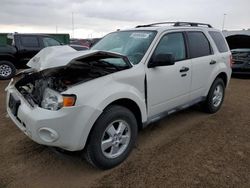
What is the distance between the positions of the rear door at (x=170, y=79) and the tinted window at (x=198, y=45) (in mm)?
220

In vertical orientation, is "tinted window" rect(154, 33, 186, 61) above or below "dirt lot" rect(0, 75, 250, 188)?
above

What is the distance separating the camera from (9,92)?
355 centimetres

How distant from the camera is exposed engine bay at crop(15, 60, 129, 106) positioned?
2934 mm

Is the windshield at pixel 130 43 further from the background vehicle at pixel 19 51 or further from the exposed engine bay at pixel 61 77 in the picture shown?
the background vehicle at pixel 19 51

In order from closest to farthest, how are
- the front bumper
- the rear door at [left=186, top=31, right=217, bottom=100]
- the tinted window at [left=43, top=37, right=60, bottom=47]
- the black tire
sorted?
the front bumper → the rear door at [left=186, top=31, right=217, bottom=100] → the black tire → the tinted window at [left=43, top=37, right=60, bottom=47]

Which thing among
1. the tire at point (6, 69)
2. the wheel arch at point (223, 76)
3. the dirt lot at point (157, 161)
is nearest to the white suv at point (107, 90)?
the dirt lot at point (157, 161)

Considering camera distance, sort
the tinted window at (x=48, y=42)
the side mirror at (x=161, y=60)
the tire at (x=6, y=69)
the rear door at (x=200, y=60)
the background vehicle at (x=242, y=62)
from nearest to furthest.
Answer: the side mirror at (x=161, y=60), the rear door at (x=200, y=60), the tire at (x=6, y=69), the background vehicle at (x=242, y=62), the tinted window at (x=48, y=42)

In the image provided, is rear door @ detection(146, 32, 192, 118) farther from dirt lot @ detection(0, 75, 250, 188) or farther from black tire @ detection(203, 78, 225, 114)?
black tire @ detection(203, 78, 225, 114)

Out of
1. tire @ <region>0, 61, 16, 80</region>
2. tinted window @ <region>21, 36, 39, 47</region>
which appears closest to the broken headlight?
tire @ <region>0, 61, 16, 80</region>

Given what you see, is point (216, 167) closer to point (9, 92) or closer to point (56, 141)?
point (56, 141)

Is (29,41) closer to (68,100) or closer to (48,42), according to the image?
(48,42)

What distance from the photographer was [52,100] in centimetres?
282

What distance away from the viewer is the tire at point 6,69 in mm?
9258

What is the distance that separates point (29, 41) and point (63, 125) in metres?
9.13
